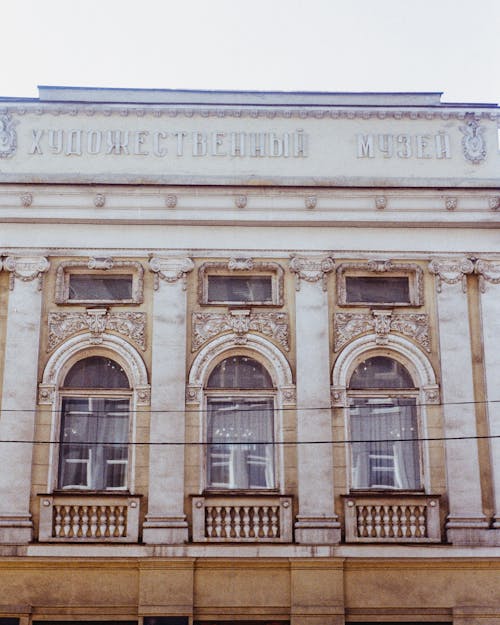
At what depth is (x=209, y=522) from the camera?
17.0 metres

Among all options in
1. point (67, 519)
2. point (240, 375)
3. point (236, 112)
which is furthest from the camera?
point (236, 112)

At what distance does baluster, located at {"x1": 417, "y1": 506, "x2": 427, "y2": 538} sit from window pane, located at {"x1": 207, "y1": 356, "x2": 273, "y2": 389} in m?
3.58

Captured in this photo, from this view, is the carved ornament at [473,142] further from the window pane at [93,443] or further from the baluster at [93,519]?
the baluster at [93,519]

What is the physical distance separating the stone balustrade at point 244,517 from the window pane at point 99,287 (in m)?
4.23

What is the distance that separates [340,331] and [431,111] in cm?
498

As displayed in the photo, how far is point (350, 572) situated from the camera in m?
16.7

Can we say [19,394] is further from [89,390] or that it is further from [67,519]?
[67,519]

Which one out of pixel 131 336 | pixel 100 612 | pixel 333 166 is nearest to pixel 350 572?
pixel 100 612

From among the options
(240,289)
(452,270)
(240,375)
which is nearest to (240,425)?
(240,375)

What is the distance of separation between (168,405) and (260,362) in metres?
1.97

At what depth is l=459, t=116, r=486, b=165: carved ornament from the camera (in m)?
18.8

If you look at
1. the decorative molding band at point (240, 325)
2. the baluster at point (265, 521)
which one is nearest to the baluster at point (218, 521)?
the baluster at point (265, 521)

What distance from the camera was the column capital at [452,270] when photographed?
59.5 ft

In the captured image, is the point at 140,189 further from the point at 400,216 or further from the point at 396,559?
→ the point at 396,559
